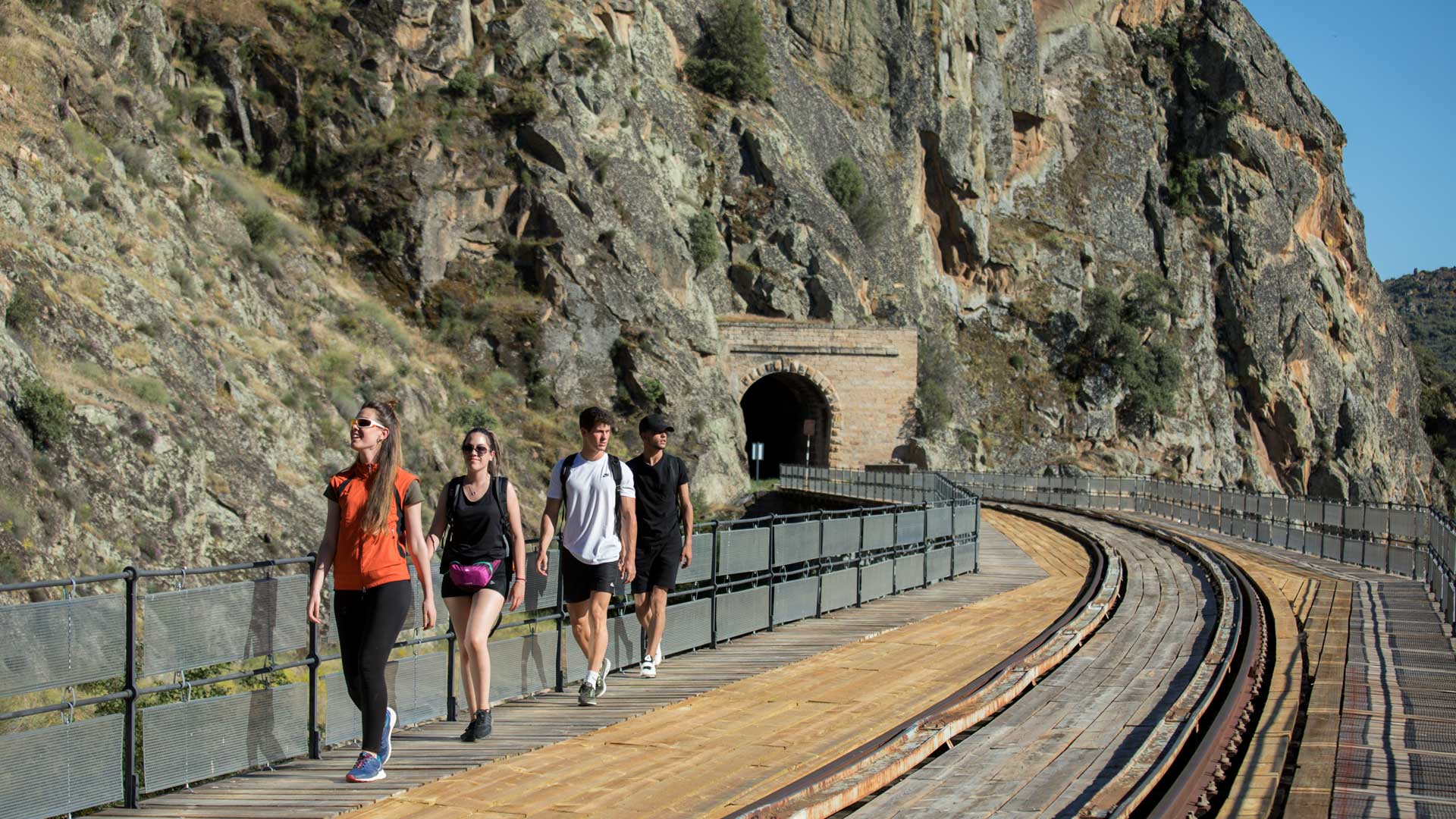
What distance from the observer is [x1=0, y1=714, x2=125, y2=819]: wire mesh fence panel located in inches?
233

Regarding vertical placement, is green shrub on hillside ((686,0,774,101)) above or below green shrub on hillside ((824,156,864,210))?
above

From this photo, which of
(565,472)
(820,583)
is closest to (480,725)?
(565,472)

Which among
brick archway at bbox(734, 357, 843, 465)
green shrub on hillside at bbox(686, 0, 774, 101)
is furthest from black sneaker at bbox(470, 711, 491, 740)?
green shrub on hillside at bbox(686, 0, 774, 101)

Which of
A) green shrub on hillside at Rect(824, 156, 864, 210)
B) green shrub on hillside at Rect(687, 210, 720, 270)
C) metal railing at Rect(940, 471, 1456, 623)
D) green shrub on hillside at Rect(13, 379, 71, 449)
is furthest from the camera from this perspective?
green shrub on hillside at Rect(824, 156, 864, 210)

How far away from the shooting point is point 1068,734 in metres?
7.96

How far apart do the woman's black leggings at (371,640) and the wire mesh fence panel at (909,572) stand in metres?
10.8

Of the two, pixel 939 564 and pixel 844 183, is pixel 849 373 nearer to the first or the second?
pixel 844 183

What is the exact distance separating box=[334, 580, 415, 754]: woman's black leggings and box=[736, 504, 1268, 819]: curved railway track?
82.9 inches

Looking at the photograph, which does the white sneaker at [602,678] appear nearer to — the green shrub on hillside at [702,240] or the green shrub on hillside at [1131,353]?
the green shrub on hillside at [702,240]

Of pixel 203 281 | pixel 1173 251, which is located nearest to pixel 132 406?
pixel 203 281

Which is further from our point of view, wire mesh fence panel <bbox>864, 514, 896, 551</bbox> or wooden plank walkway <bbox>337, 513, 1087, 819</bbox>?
wire mesh fence panel <bbox>864, 514, 896, 551</bbox>

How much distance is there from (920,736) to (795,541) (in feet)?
18.7

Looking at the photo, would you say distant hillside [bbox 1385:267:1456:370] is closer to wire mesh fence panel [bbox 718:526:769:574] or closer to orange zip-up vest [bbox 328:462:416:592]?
wire mesh fence panel [bbox 718:526:769:574]

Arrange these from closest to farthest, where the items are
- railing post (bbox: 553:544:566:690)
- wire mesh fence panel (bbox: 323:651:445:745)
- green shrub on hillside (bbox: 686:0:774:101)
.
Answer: wire mesh fence panel (bbox: 323:651:445:745)
railing post (bbox: 553:544:566:690)
green shrub on hillside (bbox: 686:0:774:101)
